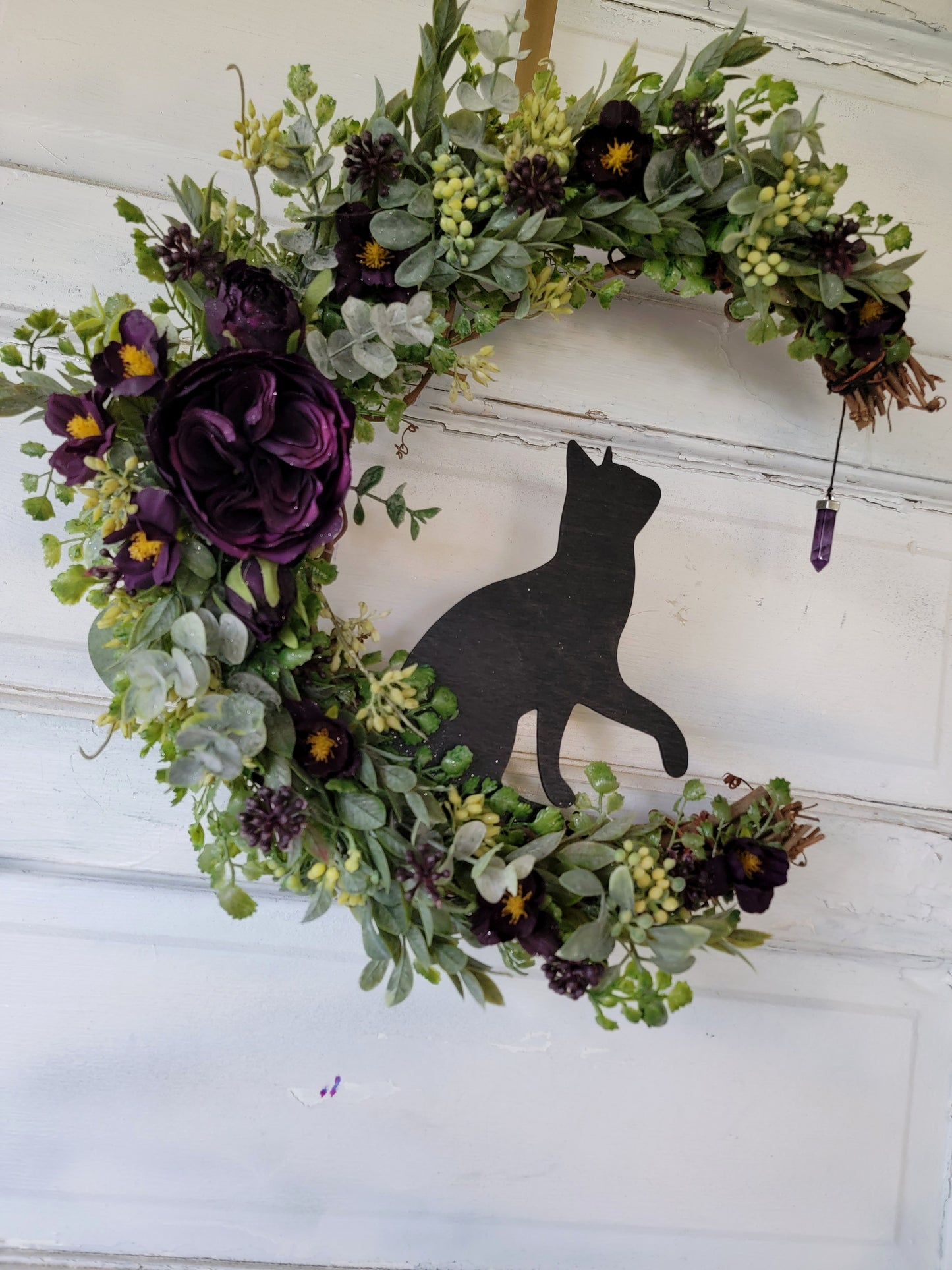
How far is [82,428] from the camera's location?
1.89 feet

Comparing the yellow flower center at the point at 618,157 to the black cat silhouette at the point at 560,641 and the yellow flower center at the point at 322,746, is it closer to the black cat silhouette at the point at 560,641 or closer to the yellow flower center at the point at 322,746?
the black cat silhouette at the point at 560,641

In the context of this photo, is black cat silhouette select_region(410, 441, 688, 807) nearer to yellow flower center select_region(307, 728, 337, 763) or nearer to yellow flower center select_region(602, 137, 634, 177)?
yellow flower center select_region(307, 728, 337, 763)

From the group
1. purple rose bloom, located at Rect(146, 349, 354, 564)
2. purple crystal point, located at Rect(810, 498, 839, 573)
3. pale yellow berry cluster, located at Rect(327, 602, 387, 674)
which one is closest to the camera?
purple rose bloom, located at Rect(146, 349, 354, 564)

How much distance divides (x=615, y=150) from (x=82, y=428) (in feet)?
1.44

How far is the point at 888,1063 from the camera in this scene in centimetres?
86

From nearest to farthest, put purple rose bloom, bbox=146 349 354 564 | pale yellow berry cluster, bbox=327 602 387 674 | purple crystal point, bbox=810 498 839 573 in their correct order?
purple rose bloom, bbox=146 349 354 564, pale yellow berry cluster, bbox=327 602 387 674, purple crystal point, bbox=810 498 839 573

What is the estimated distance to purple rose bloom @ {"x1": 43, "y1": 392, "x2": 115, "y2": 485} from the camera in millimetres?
576

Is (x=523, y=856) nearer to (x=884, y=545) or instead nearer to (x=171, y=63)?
(x=884, y=545)

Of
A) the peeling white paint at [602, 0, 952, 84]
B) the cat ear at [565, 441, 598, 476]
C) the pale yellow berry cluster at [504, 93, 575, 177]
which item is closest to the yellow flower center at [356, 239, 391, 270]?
the pale yellow berry cluster at [504, 93, 575, 177]

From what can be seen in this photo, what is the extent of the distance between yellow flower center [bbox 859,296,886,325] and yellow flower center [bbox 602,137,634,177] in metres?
0.22

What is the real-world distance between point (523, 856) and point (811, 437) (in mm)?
521

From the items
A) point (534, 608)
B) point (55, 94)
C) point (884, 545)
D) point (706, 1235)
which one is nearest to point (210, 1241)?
point (706, 1235)

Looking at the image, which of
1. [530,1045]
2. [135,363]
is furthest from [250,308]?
[530,1045]

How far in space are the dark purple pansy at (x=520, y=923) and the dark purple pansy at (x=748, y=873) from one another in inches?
5.1
